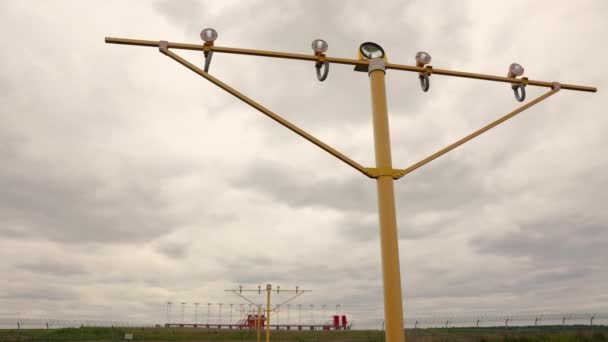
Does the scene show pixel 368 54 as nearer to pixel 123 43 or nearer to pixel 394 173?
pixel 394 173

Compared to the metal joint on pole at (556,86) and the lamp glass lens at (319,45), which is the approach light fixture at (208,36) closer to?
the lamp glass lens at (319,45)

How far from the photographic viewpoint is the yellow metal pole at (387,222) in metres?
4.93

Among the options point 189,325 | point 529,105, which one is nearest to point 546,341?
point 529,105

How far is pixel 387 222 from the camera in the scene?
16.9ft

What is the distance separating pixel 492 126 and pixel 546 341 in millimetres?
41101

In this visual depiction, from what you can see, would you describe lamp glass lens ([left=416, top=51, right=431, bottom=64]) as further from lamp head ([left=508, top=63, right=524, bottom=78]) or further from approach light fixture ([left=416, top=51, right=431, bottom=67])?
lamp head ([left=508, top=63, right=524, bottom=78])

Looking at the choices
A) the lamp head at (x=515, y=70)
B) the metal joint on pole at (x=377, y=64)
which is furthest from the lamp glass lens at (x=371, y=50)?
the lamp head at (x=515, y=70)

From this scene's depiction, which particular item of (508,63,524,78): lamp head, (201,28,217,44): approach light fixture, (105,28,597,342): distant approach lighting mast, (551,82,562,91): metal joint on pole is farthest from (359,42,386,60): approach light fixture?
(551,82,562,91): metal joint on pole

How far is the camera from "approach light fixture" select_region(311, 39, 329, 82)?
5.82 metres

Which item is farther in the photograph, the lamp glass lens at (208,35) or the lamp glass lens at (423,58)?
the lamp glass lens at (423,58)

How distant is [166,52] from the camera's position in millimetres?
5641

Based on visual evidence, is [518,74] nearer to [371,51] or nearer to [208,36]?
[371,51]

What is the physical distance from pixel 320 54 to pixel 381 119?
115cm

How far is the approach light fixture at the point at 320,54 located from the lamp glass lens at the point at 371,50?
0.55m
